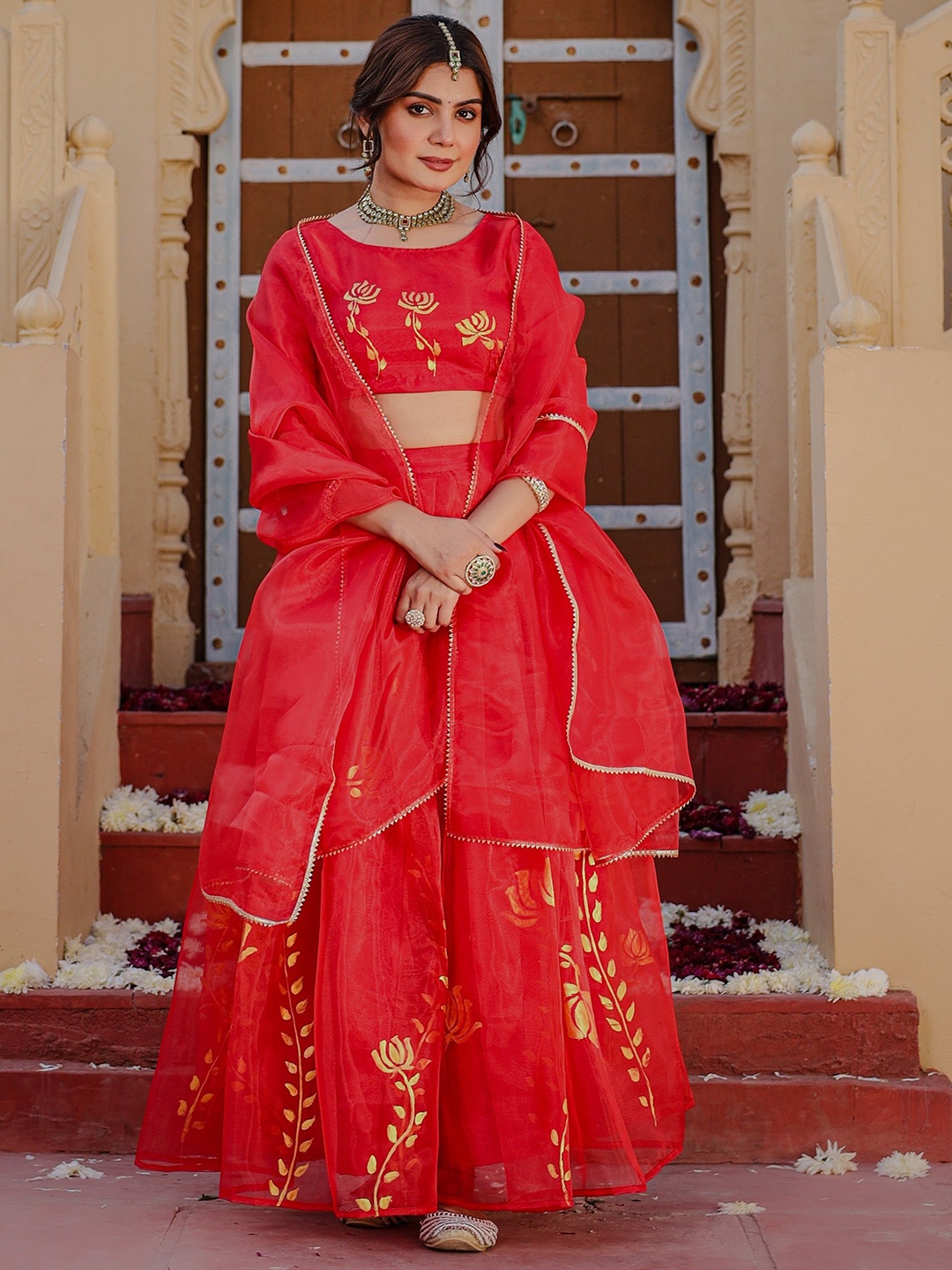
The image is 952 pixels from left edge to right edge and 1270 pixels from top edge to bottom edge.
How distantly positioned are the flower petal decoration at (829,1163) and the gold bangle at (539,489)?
135 centimetres

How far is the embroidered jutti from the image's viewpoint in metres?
2.31

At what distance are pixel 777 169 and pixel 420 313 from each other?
2.68 metres

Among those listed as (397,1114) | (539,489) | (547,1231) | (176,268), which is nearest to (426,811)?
(397,1114)

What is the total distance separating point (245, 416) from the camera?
5.11m

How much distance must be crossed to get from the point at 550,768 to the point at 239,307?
10.2ft

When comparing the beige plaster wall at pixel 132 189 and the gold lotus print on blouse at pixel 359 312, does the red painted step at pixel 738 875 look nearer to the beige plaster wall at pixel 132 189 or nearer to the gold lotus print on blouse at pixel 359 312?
the gold lotus print on blouse at pixel 359 312

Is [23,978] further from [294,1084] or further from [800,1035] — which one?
[800,1035]

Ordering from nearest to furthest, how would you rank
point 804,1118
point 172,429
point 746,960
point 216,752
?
1. point 804,1118
2. point 746,960
3. point 216,752
4. point 172,429

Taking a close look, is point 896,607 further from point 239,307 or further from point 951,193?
point 239,307

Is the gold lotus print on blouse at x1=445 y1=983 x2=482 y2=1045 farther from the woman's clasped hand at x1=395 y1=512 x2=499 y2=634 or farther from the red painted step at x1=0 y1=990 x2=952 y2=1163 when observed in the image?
the red painted step at x1=0 y1=990 x2=952 y2=1163

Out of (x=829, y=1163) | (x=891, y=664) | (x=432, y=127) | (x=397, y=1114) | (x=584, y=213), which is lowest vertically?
(x=829, y=1163)

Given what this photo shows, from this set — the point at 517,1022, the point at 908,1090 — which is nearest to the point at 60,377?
the point at 517,1022

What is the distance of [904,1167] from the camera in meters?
2.83

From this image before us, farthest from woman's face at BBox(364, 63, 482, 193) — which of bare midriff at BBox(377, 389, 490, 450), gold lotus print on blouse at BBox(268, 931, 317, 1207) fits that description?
gold lotus print on blouse at BBox(268, 931, 317, 1207)
